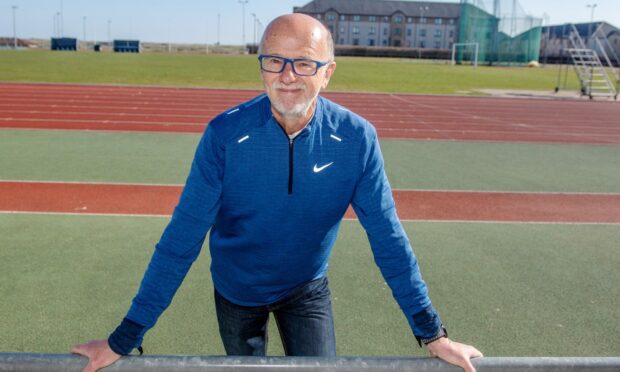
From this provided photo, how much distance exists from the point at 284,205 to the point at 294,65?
0.51 m

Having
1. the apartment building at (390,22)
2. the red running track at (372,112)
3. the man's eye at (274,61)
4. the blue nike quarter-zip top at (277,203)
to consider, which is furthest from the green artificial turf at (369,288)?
the apartment building at (390,22)

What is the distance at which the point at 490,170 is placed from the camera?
10.1 metres

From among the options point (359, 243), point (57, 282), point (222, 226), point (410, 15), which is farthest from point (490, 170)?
point (410, 15)

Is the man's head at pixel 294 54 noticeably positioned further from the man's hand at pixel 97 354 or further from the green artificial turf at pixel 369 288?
the green artificial turf at pixel 369 288

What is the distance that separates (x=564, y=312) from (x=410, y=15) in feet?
398

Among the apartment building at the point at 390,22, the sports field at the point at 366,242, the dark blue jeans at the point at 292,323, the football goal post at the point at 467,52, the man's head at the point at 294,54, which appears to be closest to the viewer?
the man's head at the point at 294,54

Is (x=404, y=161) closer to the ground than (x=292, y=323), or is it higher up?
closer to the ground

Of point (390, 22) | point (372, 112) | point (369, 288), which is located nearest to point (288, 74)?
point (369, 288)

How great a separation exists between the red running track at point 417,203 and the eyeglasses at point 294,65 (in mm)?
4966

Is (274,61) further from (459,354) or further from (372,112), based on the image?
(372,112)

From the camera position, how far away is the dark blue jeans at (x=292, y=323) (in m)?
2.55

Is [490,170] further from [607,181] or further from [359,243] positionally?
[359,243]

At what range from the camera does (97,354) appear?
Result: 5.32ft

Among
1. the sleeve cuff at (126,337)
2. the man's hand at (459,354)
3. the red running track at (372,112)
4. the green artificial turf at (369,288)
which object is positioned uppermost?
the man's hand at (459,354)
